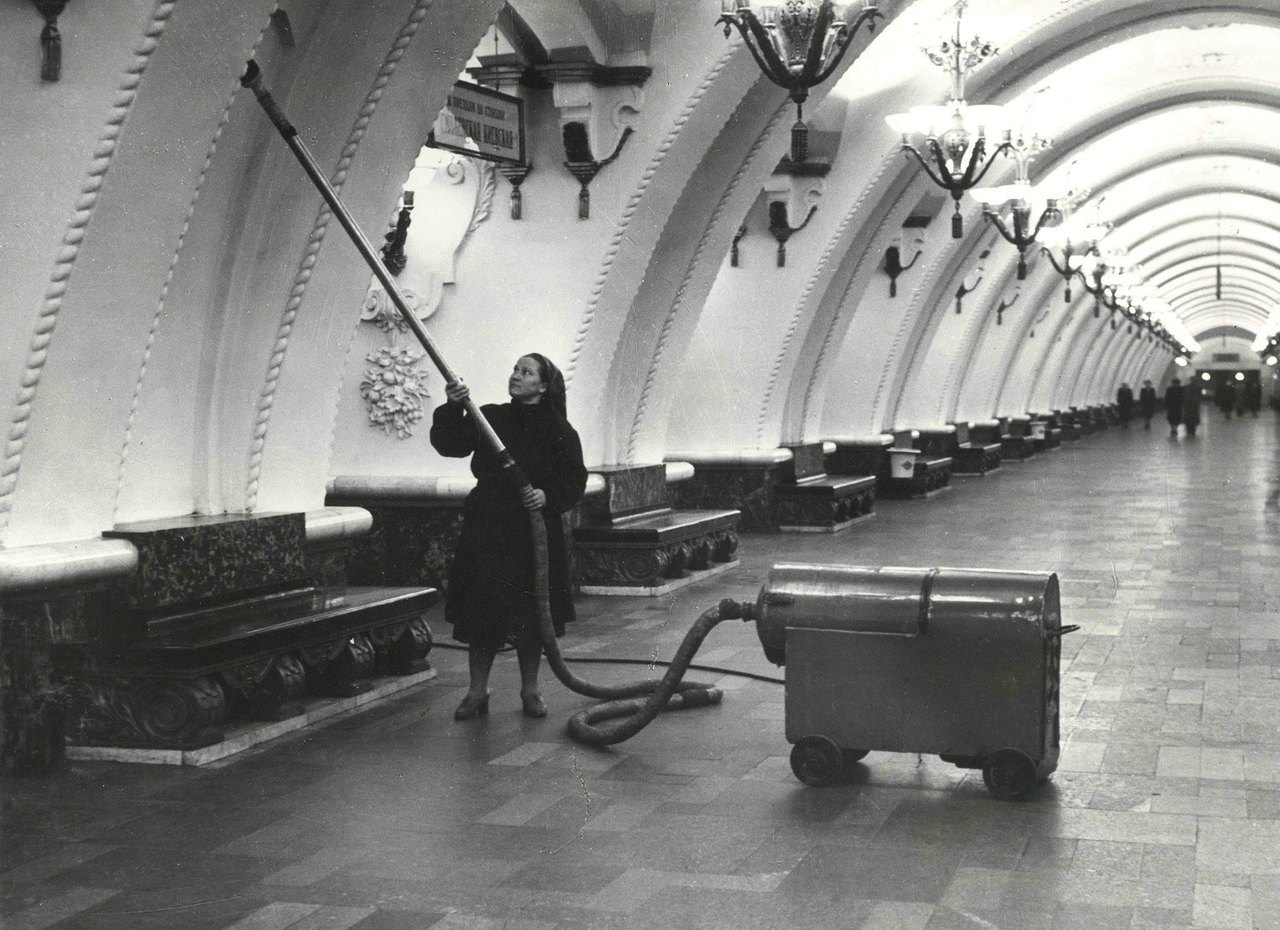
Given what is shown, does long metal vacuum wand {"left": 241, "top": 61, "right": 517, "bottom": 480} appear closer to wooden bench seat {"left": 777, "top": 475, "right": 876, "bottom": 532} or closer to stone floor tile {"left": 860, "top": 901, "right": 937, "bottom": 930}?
stone floor tile {"left": 860, "top": 901, "right": 937, "bottom": 930}

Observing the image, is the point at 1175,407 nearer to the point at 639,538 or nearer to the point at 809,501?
the point at 809,501

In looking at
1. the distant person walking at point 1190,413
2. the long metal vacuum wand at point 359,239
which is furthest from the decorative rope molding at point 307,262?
the distant person walking at point 1190,413

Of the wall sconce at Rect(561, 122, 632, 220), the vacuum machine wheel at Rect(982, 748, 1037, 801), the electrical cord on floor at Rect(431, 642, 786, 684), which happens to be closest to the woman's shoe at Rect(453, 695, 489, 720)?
the electrical cord on floor at Rect(431, 642, 786, 684)

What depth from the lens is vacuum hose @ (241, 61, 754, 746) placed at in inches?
199

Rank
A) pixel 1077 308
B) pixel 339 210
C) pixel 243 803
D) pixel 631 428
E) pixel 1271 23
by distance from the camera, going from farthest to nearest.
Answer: pixel 1077 308
pixel 1271 23
pixel 631 428
pixel 339 210
pixel 243 803

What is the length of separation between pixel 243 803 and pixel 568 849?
1.03 m

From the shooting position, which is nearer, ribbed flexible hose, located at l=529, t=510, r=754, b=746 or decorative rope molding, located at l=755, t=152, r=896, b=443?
ribbed flexible hose, located at l=529, t=510, r=754, b=746

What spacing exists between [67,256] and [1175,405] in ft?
107

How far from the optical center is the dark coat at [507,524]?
5.57m

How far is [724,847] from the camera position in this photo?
13.1ft

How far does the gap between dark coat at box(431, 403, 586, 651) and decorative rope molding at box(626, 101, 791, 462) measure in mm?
4355

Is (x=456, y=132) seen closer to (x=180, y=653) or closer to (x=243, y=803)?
(x=180, y=653)

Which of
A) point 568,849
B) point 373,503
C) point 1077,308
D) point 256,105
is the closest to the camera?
point 568,849

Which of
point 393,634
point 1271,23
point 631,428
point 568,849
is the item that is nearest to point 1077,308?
point 1271,23
